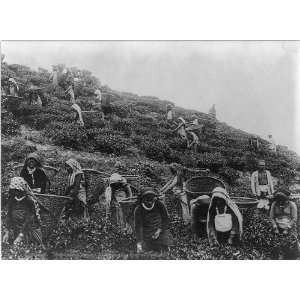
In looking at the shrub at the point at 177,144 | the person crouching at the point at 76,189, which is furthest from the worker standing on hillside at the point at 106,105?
the shrub at the point at 177,144

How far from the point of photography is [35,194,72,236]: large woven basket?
29.6 ft

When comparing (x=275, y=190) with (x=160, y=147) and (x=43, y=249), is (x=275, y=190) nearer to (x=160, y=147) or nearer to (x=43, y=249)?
(x=160, y=147)

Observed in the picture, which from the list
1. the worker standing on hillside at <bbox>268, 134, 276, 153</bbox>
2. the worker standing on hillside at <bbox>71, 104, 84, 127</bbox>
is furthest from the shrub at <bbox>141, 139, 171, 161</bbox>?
the worker standing on hillside at <bbox>268, 134, 276, 153</bbox>

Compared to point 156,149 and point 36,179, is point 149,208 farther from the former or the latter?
point 36,179

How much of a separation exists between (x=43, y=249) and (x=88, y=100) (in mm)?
3100

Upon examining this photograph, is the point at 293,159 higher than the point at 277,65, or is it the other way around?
the point at 277,65

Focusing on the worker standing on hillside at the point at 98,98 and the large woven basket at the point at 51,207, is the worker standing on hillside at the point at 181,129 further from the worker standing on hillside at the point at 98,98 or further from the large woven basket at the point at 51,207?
the large woven basket at the point at 51,207

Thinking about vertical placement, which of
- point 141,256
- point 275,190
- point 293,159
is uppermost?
point 293,159

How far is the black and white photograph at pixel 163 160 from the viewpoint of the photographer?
29.4 feet

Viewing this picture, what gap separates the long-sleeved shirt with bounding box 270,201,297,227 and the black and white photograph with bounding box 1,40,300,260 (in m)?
0.02

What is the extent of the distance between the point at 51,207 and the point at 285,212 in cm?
465

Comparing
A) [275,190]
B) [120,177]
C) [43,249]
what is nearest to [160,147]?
[120,177]

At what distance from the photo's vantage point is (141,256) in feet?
A: 29.1

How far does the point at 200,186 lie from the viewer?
902cm
